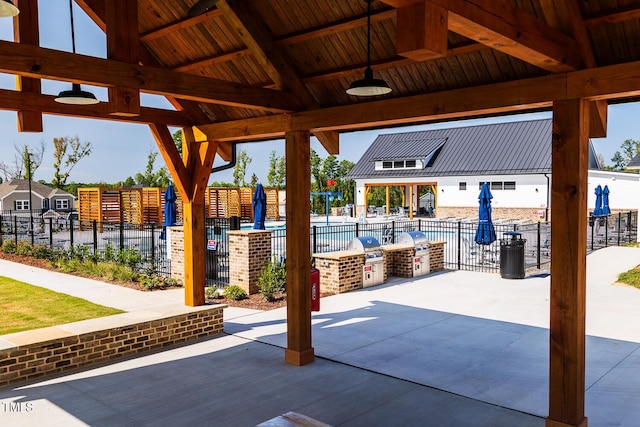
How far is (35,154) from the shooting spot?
45.3 meters

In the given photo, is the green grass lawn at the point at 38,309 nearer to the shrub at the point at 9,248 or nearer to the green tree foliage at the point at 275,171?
the shrub at the point at 9,248

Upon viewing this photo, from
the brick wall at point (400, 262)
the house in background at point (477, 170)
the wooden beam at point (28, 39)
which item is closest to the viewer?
the wooden beam at point (28, 39)

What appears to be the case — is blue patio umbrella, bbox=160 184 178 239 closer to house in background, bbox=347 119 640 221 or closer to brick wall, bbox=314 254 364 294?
brick wall, bbox=314 254 364 294

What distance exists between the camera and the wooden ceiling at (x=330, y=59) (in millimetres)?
4219

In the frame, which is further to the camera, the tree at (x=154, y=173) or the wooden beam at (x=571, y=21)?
the tree at (x=154, y=173)

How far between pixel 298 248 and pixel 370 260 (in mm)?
5895

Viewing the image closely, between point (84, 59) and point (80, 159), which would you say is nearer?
point (84, 59)

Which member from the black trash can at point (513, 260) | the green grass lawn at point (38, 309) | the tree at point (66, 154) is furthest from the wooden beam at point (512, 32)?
the tree at point (66, 154)

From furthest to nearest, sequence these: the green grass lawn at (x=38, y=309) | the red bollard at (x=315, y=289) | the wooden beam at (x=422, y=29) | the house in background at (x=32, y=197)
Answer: the house in background at (x=32, y=197), the green grass lawn at (x=38, y=309), the red bollard at (x=315, y=289), the wooden beam at (x=422, y=29)

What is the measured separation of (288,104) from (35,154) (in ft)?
148

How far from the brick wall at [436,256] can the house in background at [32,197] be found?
43704 mm

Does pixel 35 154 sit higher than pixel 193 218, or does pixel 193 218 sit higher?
pixel 35 154

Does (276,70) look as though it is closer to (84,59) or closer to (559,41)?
(84,59)

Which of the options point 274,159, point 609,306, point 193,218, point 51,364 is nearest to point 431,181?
point 274,159
